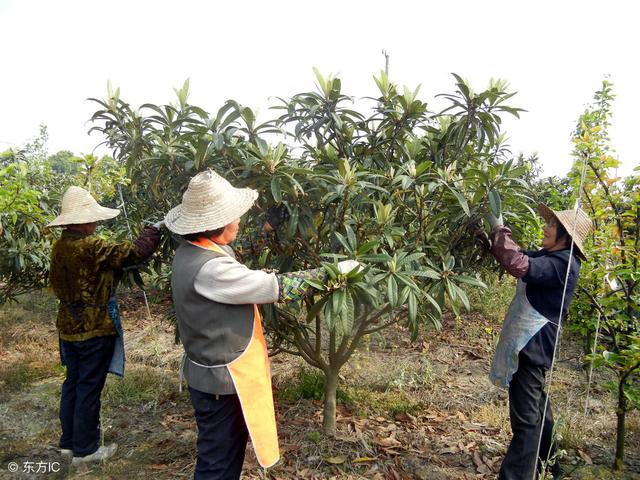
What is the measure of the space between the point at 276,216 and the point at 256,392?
0.97m

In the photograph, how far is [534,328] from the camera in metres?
2.56

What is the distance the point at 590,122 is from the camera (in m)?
3.03

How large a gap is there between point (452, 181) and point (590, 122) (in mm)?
1260

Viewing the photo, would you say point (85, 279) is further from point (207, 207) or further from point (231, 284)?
point (231, 284)

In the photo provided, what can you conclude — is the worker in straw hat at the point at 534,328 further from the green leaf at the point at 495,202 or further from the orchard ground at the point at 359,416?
the orchard ground at the point at 359,416

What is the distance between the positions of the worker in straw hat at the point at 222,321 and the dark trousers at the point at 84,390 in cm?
120

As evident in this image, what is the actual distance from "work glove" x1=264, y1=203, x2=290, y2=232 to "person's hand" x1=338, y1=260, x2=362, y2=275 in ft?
1.96

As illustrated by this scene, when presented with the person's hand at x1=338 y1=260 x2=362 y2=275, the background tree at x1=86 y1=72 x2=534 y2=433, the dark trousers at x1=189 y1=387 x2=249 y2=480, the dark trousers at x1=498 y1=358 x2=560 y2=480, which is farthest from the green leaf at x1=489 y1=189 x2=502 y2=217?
the dark trousers at x1=189 y1=387 x2=249 y2=480

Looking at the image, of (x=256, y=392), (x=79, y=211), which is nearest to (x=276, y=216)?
(x=256, y=392)

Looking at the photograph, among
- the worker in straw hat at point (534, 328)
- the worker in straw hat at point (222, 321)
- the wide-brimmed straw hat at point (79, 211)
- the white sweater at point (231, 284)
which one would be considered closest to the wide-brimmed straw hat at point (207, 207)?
the worker in straw hat at point (222, 321)

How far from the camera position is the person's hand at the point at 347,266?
6.84ft

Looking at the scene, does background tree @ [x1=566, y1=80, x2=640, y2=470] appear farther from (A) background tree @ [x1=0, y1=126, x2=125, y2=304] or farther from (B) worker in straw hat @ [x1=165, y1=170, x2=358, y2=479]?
(A) background tree @ [x1=0, y1=126, x2=125, y2=304]

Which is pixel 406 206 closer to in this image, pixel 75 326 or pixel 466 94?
pixel 466 94

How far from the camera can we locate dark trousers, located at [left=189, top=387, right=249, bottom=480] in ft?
6.98
